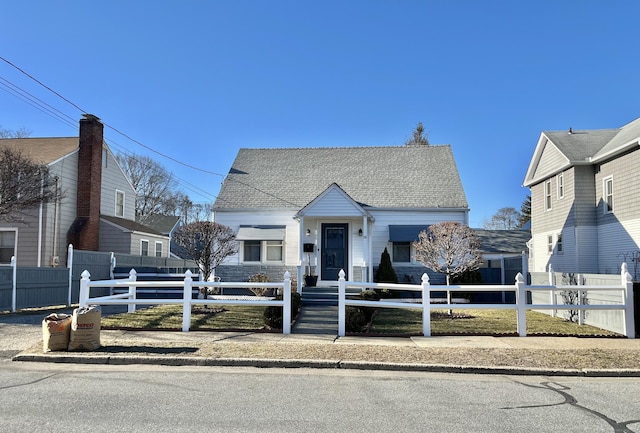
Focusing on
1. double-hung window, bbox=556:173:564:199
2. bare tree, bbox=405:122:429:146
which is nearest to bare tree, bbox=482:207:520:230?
bare tree, bbox=405:122:429:146

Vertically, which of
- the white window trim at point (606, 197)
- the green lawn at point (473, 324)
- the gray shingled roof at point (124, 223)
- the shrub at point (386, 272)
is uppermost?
the white window trim at point (606, 197)

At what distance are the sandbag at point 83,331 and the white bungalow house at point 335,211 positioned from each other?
367 inches

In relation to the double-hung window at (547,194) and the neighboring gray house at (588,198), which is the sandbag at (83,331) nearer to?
the neighboring gray house at (588,198)

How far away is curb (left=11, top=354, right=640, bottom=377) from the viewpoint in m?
8.20

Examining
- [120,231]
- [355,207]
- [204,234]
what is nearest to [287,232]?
[355,207]

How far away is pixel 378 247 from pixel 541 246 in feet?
30.2

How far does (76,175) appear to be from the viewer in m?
24.1

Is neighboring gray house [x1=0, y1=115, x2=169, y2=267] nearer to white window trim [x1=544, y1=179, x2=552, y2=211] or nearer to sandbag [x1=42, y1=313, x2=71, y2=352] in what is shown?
sandbag [x1=42, y1=313, x2=71, y2=352]

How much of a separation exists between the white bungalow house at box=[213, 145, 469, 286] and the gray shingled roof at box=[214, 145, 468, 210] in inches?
1.7

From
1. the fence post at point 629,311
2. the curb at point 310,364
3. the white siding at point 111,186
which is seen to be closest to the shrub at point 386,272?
the fence post at point 629,311

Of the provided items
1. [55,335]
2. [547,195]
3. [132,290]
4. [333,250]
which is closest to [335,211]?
[333,250]

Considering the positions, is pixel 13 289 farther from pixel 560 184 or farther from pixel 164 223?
pixel 164 223

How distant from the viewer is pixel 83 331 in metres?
9.39

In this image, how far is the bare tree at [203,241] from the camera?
1625 cm
